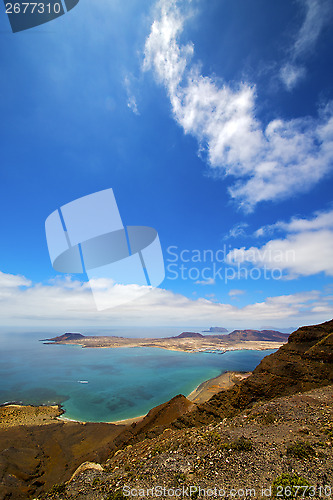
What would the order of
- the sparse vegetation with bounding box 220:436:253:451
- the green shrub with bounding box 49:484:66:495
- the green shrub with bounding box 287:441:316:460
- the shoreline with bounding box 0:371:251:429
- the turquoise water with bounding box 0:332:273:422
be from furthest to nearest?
the turquoise water with bounding box 0:332:273:422 → the shoreline with bounding box 0:371:251:429 → the sparse vegetation with bounding box 220:436:253:451 → the green shrub with bounding box 49:484:66:495 → the green shrub with bounding box 287:441:316:460

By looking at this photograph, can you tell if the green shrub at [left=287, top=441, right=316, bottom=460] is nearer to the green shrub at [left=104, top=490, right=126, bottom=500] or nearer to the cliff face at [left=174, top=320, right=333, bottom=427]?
the green shrub at [left=104, top=490, right=126, bottom=500]

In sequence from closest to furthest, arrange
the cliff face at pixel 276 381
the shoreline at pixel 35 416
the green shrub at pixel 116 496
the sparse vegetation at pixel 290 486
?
the sparse vegetation at pixel 290 486
the green shrub at pixel 116 496
the cliff face at pixel 276 381
the shoreline at pixel 35 416

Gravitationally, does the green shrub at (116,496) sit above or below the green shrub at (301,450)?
below

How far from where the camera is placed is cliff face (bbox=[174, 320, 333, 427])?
16403 millimetres

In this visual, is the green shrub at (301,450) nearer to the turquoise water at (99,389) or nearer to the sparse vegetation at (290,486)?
the sparse vegetation at (290,486)

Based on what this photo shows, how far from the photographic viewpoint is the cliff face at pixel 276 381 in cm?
1640

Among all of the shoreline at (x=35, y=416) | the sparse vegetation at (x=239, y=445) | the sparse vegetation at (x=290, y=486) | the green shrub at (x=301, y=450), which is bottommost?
the shoreline at (x=35, y=416)

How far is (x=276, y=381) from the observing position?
59.8ft

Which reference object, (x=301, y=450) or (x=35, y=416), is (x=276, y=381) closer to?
(x=301, y=450)

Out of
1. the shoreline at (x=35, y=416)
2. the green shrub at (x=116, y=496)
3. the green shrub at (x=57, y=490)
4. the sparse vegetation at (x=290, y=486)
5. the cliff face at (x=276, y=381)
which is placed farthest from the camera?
the shoreline at (x=35, y=416)

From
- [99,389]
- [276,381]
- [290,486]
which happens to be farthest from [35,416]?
[290,486]

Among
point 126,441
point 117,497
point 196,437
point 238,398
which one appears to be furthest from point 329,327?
point 117,497

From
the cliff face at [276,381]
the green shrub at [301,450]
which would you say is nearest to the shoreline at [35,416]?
the cliff face at [276,381]

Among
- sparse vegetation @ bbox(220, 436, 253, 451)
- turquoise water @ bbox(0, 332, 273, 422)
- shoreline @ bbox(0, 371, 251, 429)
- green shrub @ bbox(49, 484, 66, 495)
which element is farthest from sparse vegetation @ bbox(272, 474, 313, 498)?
turquoise water @ bbox(0, 332, 273, 422)
